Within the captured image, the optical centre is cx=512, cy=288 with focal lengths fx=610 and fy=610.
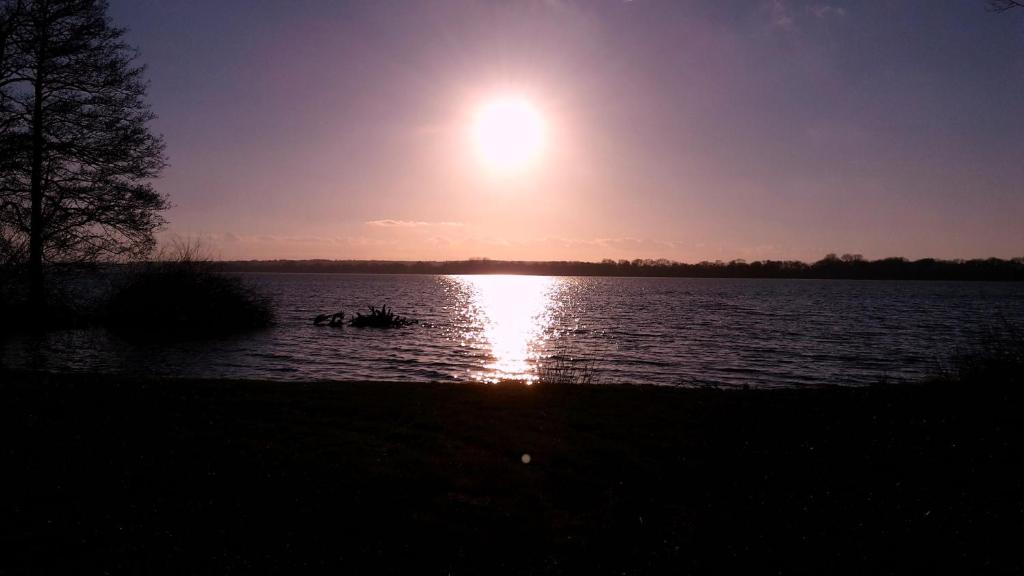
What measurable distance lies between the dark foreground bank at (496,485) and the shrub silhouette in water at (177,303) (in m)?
22.4

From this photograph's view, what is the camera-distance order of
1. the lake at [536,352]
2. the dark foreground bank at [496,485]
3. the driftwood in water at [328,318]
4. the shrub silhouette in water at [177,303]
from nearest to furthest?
1. the dark foreground bank at [496,485]
2. the lake at [536,352]
3. the shrub silhouette in water at [177,303]
4. the driftwood in water at [328,318]

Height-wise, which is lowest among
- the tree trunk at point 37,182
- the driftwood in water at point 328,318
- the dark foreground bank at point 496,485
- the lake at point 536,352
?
the lake at point 536,352

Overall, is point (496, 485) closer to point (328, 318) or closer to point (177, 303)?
point (177, 303)

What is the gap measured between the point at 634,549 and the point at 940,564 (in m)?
2.72

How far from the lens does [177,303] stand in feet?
109

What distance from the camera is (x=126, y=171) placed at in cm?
2589

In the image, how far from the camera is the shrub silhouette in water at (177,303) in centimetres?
3195

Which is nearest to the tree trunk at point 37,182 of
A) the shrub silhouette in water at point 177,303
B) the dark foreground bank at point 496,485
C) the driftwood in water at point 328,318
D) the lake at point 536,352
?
the lake at point 536,352

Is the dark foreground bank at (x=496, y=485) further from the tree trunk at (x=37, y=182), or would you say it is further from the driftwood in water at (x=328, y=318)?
the driftwood in water at (x=328, y=318)

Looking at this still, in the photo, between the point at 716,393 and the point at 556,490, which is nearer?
the point at 556,490

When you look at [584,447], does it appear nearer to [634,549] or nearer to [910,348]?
[634,549]

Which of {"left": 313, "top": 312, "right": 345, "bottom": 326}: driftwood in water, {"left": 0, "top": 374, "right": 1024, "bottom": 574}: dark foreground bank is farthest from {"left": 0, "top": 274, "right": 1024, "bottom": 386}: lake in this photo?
{"left": 0, "top": 374, "right": 1024, "bottom": 574}: dark foreground bank

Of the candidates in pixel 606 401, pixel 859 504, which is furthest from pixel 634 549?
pixel 606 401

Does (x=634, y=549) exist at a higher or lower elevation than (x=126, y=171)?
lower
